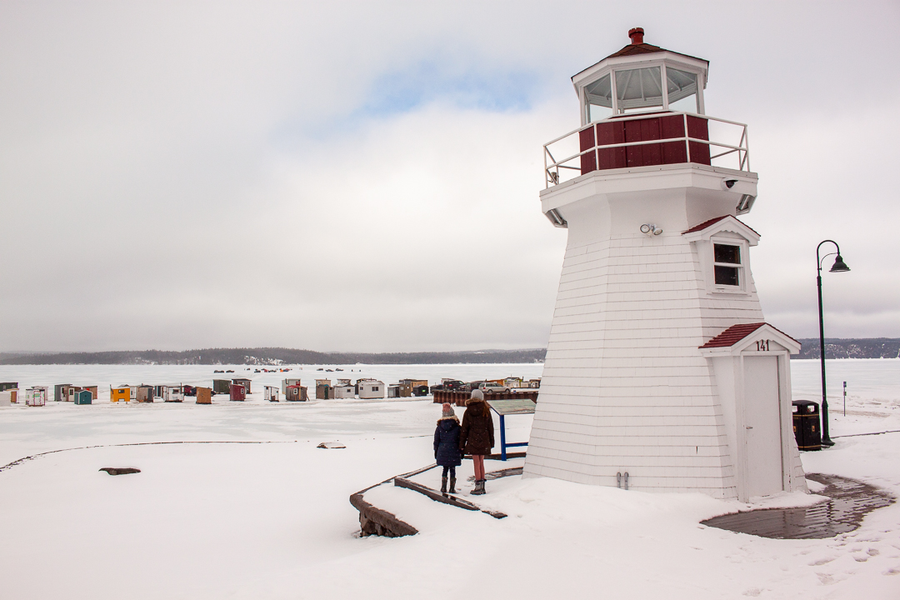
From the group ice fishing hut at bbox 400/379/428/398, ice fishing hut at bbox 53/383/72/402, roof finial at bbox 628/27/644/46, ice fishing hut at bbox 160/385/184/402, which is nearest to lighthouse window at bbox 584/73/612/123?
roof finial at bbox 628/27/644/46

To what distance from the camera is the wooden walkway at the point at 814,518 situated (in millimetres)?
A: 7109

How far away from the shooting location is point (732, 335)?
8.88 m

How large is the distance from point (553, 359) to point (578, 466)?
6.70ft

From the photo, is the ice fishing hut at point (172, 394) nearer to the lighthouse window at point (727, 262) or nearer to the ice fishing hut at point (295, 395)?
the ice fishing hut at point (295, 395)

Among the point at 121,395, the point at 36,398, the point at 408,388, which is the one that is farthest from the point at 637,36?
the point at 36,398

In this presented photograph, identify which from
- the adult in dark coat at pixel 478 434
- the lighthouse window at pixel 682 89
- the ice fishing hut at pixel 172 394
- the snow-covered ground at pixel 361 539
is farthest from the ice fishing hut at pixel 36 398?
the lighthouse window at pixel 682 89

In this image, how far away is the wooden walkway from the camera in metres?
7.11

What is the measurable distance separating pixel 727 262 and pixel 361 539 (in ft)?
26.0

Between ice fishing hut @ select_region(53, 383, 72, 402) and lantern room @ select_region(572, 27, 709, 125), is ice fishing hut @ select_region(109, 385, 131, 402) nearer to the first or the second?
ice fishing hut @ select_region(53, 383, 72, 402)

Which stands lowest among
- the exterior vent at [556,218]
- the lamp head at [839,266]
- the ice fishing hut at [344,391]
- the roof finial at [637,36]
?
the ice fishing hut at [344,391]

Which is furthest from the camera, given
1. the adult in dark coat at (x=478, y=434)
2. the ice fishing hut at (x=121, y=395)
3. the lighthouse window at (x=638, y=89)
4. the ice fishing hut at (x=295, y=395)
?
the ice fishing hut at (x=295, y=395)

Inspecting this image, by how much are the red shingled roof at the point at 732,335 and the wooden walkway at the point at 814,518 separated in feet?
8.26

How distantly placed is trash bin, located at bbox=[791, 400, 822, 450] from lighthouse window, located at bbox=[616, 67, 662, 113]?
8.51 m

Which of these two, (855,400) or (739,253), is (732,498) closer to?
(739,253)
